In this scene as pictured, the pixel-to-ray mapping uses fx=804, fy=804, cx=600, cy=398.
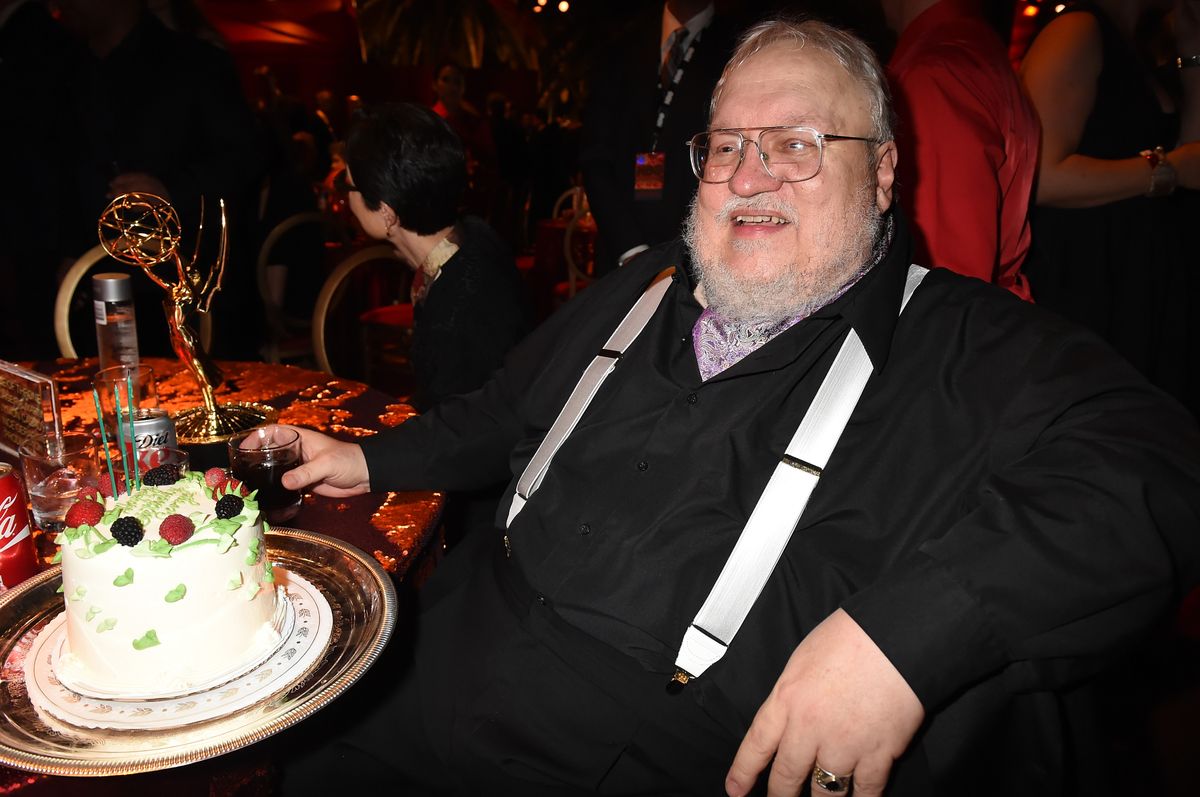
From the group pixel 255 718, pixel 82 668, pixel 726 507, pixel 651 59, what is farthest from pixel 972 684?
pixel 651 59

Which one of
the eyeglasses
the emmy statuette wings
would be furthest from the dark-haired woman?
the eyeglasses

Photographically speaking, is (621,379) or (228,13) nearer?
(621,379)

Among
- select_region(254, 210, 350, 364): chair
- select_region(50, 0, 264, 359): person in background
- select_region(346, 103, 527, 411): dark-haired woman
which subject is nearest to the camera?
select_region(346, 103, 527, 411): dark-haired woman

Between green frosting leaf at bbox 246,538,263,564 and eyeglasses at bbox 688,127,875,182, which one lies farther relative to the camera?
eyeglasses at bbox 688,127,875,182

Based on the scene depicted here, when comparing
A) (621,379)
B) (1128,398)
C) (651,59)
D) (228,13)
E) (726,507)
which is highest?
(228,13)

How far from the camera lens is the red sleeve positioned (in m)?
1.98

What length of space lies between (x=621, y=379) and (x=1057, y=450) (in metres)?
0.73

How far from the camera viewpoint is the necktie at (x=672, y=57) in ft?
10.5

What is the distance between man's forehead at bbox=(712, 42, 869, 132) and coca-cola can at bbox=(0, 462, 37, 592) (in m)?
1.34

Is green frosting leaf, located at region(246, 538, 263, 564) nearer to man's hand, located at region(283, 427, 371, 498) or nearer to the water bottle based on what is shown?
man's hand, located at region(283, 427, 371, 498)

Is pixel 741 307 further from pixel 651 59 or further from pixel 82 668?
pixel 651 59

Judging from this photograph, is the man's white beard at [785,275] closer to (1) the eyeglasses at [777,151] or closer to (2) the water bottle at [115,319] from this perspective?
(1) the eyeglasses at [777,151]

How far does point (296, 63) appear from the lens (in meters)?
14.4

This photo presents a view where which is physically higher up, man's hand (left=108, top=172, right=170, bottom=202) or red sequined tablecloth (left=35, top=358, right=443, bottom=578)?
man's hand (left=108, top=172, right=170, bottom=202)
